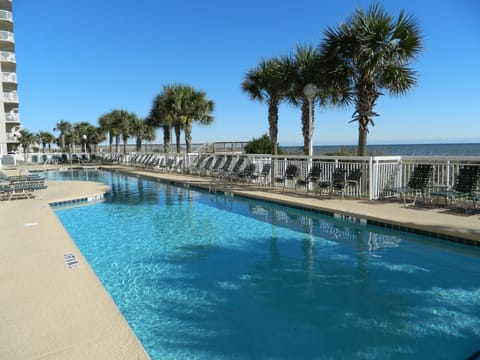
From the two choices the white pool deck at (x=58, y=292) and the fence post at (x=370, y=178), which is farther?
the fence post at (x=370, y=178)

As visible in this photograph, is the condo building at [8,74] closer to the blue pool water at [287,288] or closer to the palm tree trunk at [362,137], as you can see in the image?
the blue pool water at [287,288]

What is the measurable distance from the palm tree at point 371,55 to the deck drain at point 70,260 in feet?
28.6

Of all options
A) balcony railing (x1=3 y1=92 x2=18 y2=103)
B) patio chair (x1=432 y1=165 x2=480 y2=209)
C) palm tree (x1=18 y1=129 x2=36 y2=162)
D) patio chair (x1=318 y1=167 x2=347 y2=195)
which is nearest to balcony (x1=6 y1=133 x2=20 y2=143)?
balcony railing (x1=3 y1=92 x2=18 y2=103)

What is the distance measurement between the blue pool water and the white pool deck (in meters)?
0.39

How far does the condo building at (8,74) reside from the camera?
35.2 metres

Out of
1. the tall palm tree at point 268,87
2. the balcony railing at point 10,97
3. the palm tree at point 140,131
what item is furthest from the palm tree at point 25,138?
the tall palm tree at point 268,87

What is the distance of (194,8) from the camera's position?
18.6m

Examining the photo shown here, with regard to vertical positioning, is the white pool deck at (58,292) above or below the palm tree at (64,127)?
below

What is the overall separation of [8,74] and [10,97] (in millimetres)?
2705

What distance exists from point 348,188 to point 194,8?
47.1ft

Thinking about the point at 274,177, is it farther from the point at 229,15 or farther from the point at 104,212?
the point at 229,15

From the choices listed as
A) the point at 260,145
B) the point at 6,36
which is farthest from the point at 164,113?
the point at 6,36

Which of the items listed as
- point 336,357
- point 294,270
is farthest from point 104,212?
point 336,357

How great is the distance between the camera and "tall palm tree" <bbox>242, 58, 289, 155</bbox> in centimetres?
1416
